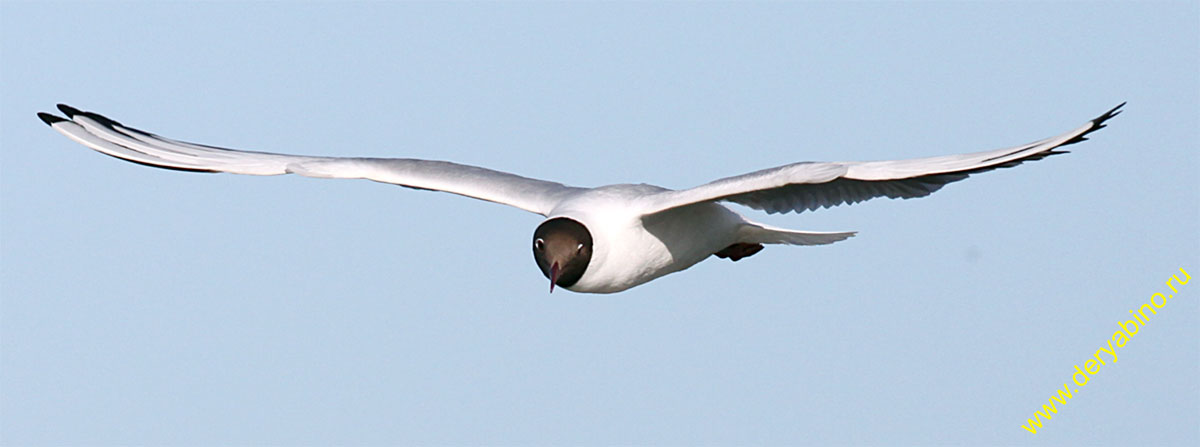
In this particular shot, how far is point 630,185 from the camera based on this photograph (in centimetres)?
949

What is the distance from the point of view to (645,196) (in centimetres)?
915

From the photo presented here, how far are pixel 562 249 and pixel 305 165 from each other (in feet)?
7.35

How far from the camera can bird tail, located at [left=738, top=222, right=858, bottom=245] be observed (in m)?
10.1

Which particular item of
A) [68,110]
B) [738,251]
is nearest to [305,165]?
[68,110]

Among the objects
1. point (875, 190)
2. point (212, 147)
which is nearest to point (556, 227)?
point (875, 190)

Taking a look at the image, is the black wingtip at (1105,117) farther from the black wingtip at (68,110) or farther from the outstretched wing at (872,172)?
the black wingtip at (68,110)

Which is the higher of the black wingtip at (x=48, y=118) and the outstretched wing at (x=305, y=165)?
the black wingtip at (x=48, y=118)

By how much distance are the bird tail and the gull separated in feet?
0.03

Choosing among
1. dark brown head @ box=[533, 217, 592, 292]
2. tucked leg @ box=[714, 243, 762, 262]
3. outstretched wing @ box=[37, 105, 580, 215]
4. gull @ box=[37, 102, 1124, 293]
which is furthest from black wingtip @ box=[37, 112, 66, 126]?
tucked leg @ box=[714, 243, 762, 262]

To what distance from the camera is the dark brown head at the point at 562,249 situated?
8.91 meters

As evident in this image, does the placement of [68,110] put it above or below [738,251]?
above

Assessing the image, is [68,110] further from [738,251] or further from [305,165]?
[738,251]

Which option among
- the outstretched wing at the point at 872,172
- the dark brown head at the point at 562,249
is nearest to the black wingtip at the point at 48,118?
the dark brown head at the point at 562,249

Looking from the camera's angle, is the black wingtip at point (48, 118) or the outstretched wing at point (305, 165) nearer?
the outstretched wing at point (305, 165)
